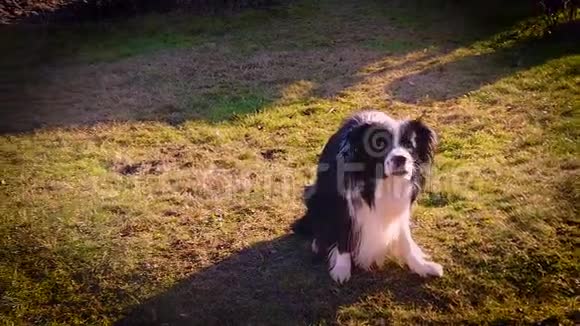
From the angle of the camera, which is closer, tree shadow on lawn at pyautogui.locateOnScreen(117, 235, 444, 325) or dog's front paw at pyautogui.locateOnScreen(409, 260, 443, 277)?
tree shadow on lawn at pyautogui.locateOnScreen(117, 235, 444, 325)

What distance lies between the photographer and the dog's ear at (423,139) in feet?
11.3

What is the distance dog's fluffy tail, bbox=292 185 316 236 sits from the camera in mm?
3969

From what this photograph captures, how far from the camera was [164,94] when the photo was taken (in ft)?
23.5

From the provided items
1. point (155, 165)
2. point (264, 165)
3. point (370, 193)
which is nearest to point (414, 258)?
point (370, 193)

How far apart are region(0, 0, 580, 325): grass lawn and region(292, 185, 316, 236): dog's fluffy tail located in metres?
0.11

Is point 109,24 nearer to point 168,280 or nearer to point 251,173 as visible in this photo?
point 251,173

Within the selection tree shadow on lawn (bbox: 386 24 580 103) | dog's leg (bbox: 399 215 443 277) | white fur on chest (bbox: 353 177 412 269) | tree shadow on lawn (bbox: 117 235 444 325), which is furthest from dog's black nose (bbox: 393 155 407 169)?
tree shadow on lawn (bbox: 386 24 580 103)

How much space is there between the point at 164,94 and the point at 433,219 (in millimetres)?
3919

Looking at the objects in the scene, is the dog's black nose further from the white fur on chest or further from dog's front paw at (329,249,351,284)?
dog's front paw at (329,249,351,284)

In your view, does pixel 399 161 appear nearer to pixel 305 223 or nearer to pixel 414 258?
pixel 414 258

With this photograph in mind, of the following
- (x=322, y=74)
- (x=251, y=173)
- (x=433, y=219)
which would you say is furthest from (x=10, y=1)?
(x=433, y=219)

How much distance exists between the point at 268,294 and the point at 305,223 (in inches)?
25.7

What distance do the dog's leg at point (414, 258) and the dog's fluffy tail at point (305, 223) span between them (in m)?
0.62

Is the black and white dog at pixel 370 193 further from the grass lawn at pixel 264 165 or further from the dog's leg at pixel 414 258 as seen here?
the grass lawn at pixel 264 165
